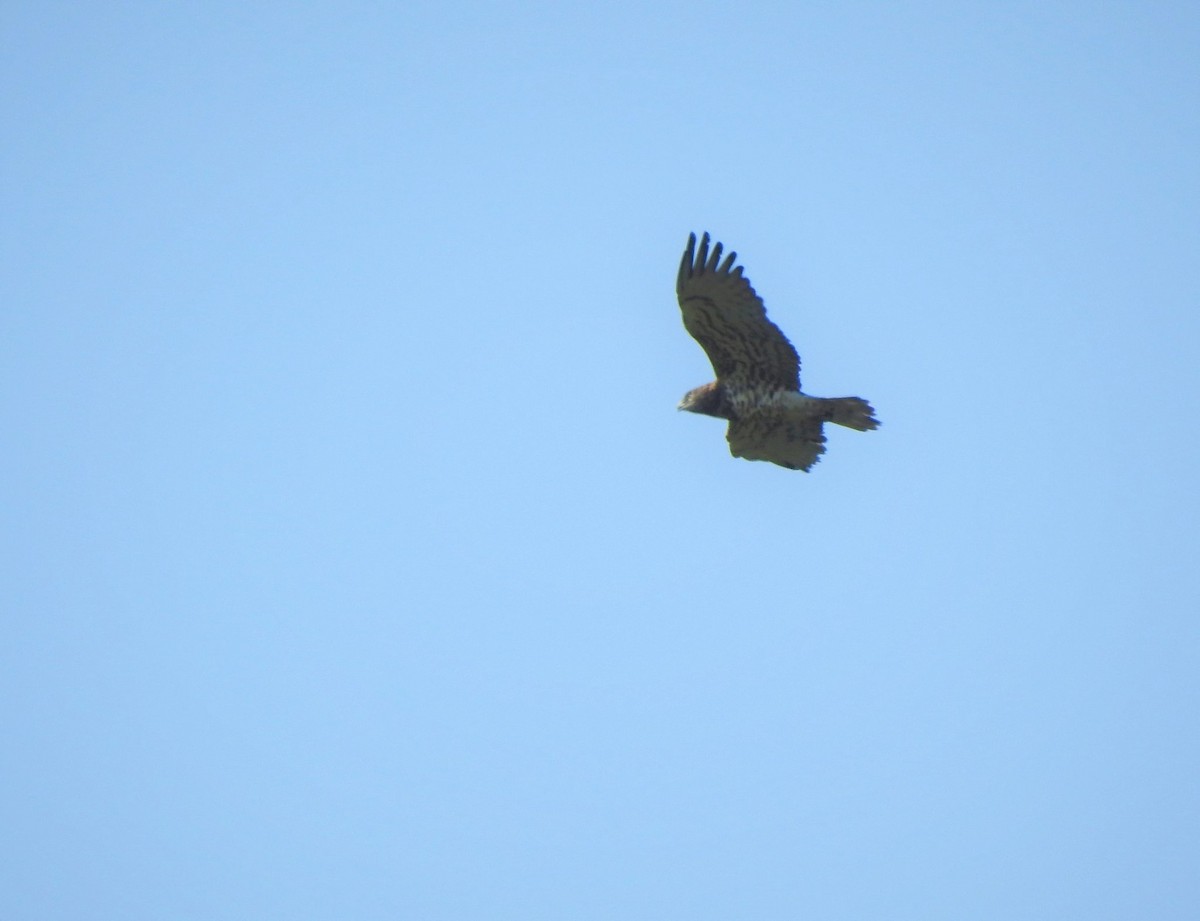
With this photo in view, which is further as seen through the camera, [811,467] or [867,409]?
[811,467]

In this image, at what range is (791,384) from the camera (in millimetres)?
13227

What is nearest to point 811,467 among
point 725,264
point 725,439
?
point 725,439

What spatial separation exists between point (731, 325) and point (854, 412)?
4.36 ft

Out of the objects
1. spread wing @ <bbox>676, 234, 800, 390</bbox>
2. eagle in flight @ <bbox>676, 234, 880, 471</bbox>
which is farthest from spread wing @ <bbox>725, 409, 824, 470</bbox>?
spread wing @ <bbox>676, 234, 800, 390</bbox>

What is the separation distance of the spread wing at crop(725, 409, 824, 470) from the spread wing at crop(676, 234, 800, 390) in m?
0.36

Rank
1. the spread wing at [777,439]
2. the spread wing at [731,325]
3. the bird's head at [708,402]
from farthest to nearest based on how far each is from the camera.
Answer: the bird's head at [708,402], the spread wing at [777,439], the spread wing at [731,325]

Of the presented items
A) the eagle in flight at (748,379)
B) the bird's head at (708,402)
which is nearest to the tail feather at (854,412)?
the eagle in flight at (748,379)

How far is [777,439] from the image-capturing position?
45.2ft

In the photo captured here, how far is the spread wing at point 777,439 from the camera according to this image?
1350 centimetres

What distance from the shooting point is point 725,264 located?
41.5 feet

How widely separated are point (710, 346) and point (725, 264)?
979mm

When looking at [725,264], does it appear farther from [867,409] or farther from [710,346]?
[867,409]

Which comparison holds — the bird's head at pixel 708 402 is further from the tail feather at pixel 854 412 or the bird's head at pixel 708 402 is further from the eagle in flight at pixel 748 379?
the tail feather at pixel 854 412

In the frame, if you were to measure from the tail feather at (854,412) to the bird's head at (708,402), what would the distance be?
112cm
